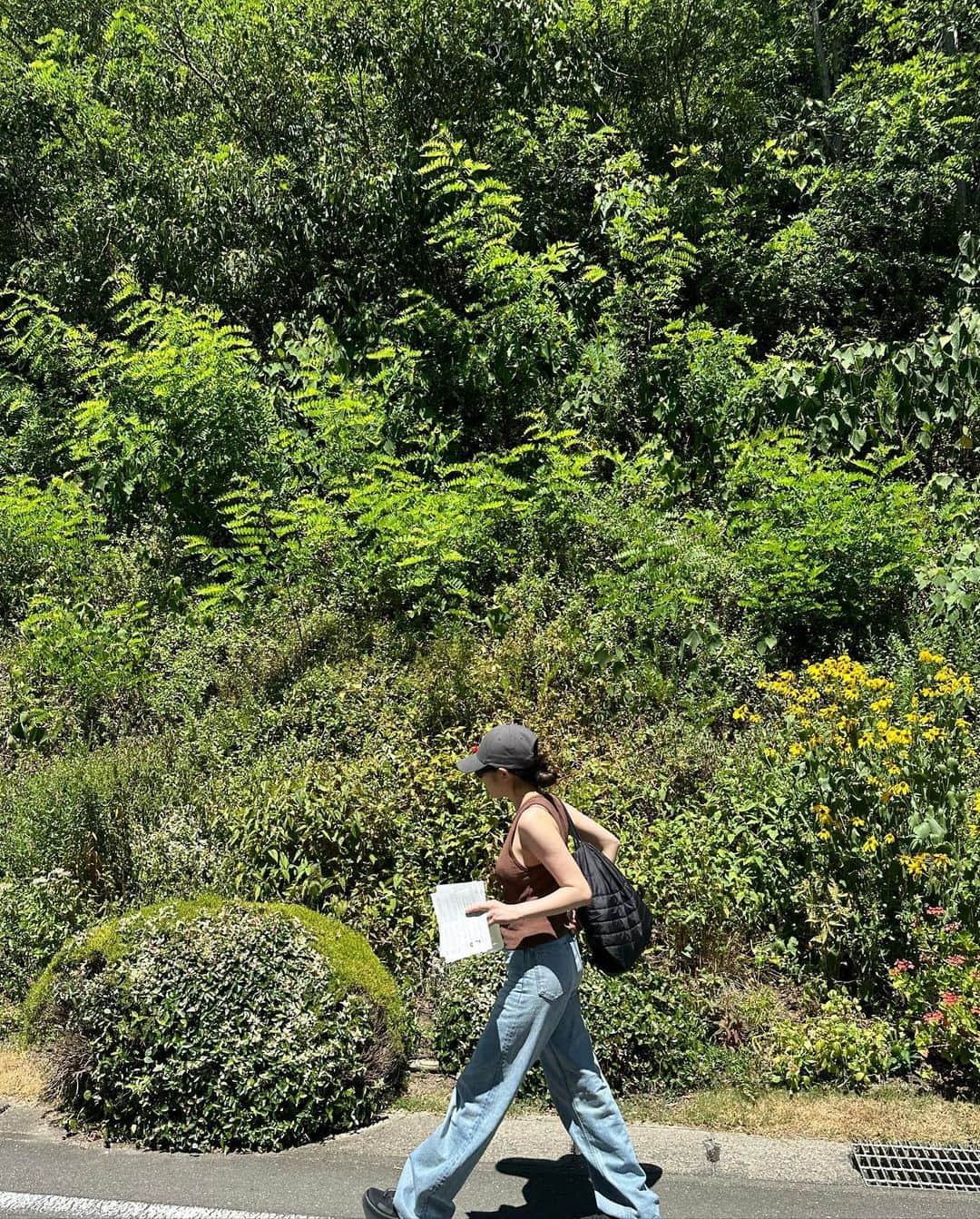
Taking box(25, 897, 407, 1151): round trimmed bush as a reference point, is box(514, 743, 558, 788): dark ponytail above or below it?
above

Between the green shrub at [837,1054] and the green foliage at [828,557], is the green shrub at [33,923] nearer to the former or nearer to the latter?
the green shrub at [837,1054]

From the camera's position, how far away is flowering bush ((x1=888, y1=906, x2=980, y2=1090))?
509 cm

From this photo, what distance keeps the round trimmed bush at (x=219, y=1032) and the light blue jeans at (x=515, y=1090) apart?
3.72 feet

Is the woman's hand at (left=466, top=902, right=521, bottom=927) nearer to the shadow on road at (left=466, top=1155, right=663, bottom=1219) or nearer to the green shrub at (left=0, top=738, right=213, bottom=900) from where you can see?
the shadow on road at (left=466, top=1155, right=663, bottom=1219)

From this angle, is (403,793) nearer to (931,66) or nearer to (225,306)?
(225,306)

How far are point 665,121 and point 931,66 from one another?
2.78 m

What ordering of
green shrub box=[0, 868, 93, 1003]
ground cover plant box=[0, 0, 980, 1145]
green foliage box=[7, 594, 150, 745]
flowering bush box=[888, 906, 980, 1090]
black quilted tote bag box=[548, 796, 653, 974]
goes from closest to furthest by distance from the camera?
1. black quilted tote bag box=[548, 796, 653, 974]
2. flowering bush box=[888, 906, 980, 1090]
3. ground cover plant box=[0, 0, 980, 1145]
4. green shrub box=[0, 868, 93, 1003]
5. green foliage box=[7, 594, 150, 745]

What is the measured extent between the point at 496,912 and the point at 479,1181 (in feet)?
4.63

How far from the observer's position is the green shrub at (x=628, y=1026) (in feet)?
17.3

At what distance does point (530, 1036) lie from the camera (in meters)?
3.86

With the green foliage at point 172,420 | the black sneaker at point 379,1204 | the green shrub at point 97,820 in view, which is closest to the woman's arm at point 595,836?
the black sneaker at point 379,1204

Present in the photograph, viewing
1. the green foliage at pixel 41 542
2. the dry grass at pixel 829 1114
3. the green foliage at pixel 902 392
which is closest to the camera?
the dry grass at pixel 829 1114

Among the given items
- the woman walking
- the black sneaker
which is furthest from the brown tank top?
the black sneaker

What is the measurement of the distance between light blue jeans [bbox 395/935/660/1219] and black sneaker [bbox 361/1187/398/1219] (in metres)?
0.06
